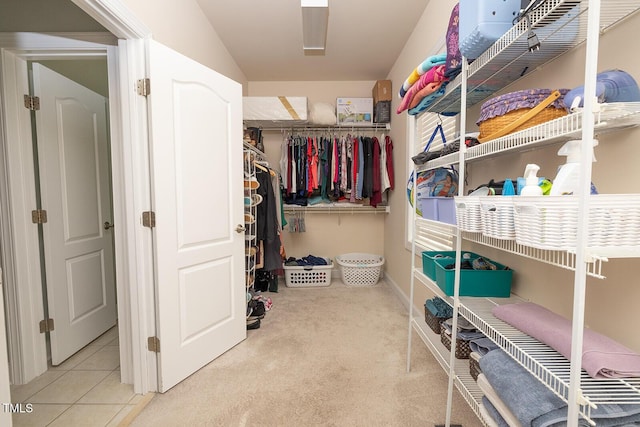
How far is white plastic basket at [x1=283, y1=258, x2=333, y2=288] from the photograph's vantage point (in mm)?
3404

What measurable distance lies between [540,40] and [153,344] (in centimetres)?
228

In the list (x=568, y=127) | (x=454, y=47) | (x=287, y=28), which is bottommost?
(x=568, y=127)

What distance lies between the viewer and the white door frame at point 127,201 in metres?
1.51

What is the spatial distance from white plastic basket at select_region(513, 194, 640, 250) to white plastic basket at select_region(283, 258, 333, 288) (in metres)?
2.79

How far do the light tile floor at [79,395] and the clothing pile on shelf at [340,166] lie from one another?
234 cm

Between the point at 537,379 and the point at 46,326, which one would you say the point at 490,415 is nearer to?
the point at 537,379

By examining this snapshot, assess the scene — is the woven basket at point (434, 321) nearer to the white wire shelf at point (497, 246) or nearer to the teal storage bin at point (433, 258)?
the teal storage bin at point (433, 258)

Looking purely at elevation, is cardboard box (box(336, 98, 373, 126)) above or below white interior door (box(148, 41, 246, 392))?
above

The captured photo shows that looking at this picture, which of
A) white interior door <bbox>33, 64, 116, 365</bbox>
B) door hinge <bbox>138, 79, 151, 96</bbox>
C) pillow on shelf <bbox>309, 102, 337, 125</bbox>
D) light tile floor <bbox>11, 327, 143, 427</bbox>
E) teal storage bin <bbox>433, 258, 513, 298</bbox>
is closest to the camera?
teal storage bin <bbox>433, 258, 513, 298</bbox>

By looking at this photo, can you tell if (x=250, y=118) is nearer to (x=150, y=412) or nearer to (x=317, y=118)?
(x=317, y=118)

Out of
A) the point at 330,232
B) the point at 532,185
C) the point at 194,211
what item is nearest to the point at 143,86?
the point at 194,211

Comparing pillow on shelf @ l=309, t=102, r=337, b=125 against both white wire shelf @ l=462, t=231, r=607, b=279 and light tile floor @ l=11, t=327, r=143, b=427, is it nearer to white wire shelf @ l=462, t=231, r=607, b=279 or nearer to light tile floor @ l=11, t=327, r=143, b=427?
white wire shelf @ l=462, t=231, r=607, b=279

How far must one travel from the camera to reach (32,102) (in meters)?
1.71

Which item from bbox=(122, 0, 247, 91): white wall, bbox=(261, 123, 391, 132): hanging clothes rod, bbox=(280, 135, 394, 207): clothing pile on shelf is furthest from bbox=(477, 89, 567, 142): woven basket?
bbox=(261, 123, 391, 132): hanging clothes rod
